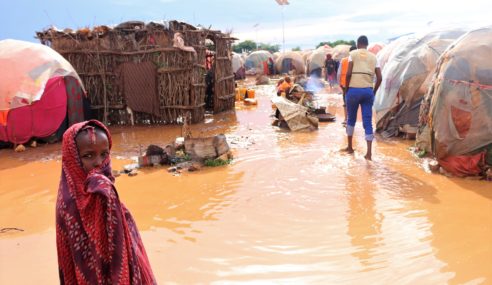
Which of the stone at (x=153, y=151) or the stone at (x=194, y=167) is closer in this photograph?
the stone at (x=194, y=167)

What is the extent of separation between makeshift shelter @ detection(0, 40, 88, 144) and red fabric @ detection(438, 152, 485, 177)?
713cm

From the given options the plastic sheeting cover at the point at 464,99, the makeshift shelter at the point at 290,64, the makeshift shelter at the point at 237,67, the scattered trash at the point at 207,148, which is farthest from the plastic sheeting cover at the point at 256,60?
the plastic sheeting cover at the point at 464,99

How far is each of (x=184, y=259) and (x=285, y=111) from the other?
599cm

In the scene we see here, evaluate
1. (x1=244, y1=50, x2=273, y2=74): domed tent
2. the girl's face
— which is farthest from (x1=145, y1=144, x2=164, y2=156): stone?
(x1=244, y1=50, x2=273, y2=74): domed tent

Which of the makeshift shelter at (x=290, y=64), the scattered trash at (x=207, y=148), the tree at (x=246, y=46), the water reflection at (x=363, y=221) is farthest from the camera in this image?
the tree at (x=246, y=46)

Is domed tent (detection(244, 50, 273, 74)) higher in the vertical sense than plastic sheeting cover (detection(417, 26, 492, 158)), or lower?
higher

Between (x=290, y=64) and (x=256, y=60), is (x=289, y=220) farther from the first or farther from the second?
(x=256, y=60)

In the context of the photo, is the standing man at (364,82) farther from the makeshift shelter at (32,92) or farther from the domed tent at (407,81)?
the makeshift shelter at (32,92)

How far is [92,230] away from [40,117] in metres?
7.39

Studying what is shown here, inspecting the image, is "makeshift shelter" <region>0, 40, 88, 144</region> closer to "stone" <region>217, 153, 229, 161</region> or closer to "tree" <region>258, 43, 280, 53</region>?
"stone" <region>217, 153, 229, 161</region>

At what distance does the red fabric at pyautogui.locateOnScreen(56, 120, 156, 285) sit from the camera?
144 centimetres

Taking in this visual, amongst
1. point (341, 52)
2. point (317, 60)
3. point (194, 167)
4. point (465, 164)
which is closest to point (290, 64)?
point (317, 60)

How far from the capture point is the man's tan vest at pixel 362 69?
6.00 meters

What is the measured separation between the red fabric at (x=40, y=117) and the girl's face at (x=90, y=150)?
7.03 metres
